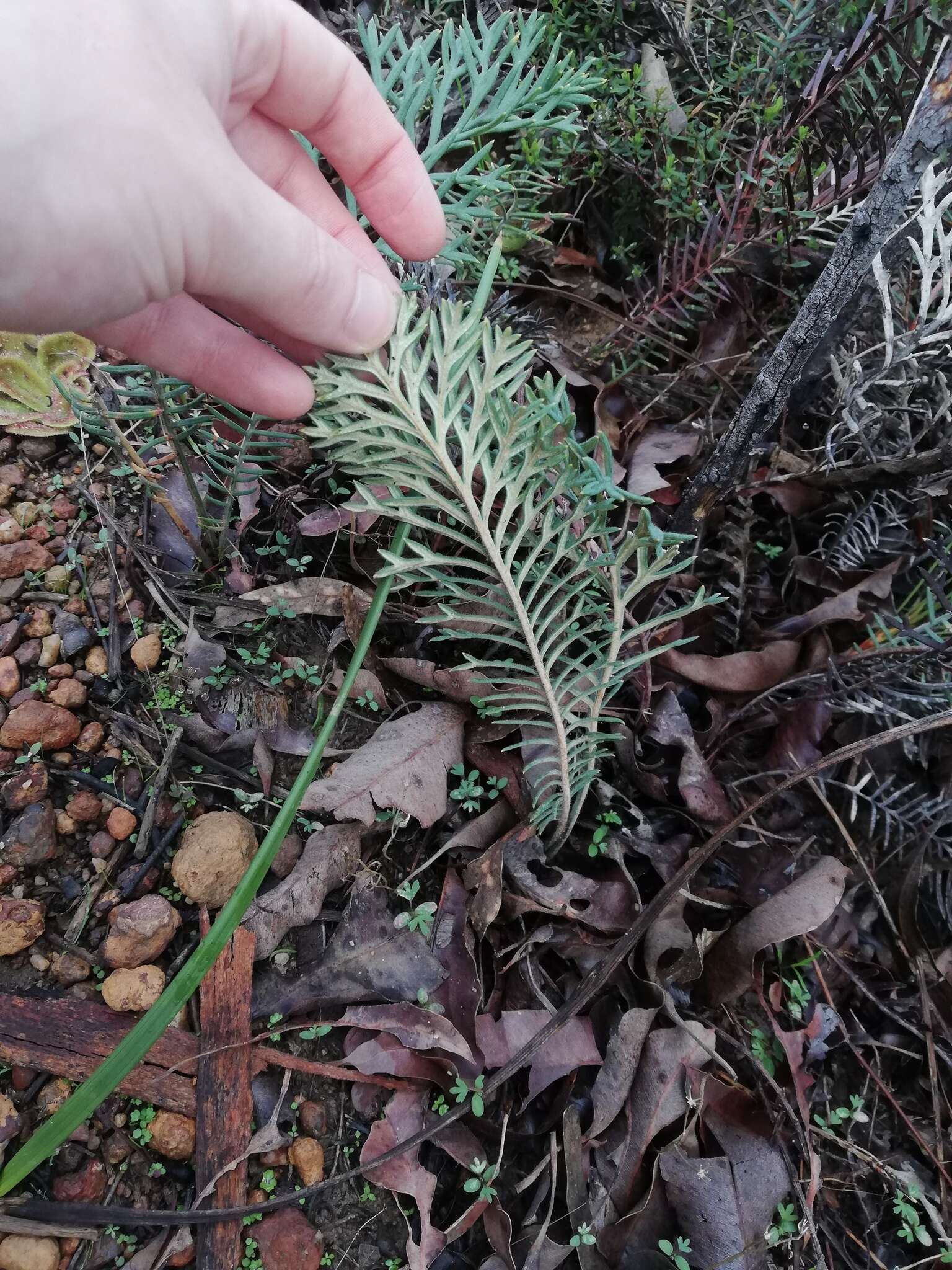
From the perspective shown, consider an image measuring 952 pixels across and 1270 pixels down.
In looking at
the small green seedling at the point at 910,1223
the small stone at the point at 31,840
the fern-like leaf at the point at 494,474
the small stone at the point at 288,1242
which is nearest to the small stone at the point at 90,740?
the small stone at the point at 31,840

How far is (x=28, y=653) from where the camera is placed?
1.29 m

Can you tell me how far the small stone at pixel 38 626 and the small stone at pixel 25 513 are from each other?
185 millimetres

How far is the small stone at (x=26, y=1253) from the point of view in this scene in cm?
94

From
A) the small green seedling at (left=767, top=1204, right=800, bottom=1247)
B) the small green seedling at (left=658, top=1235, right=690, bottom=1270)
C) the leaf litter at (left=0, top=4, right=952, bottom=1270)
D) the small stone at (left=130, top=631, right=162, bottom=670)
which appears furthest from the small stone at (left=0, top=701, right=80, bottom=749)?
the small green seedling at (left=767, top=1204, right=800, bottom=1247)

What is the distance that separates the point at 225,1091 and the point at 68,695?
65 centimetres

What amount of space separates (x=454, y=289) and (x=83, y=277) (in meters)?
0.85

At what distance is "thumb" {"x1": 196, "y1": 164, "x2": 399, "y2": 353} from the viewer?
2.46ft

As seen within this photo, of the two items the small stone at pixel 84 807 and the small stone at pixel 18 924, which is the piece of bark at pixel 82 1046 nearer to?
the small stone at pixel 18 924

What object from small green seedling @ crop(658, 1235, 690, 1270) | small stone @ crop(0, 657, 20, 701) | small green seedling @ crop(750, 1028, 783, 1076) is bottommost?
small green seedling @ crop(658, 1235, 690, 1270)

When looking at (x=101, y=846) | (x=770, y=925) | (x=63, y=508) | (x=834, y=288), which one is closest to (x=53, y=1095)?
(x=101, y=846)

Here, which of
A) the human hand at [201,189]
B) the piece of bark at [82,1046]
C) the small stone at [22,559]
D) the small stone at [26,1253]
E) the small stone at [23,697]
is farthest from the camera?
the small stone at [22,559]

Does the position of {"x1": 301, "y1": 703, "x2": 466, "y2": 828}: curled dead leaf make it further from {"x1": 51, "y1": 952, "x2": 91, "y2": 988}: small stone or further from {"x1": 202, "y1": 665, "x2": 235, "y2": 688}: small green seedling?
{"x1": 51, "y1": 952, "x2": 91, "y2": 988}: small stone

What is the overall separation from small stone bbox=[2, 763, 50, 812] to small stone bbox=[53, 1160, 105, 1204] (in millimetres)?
495

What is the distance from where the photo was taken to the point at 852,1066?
131cm
